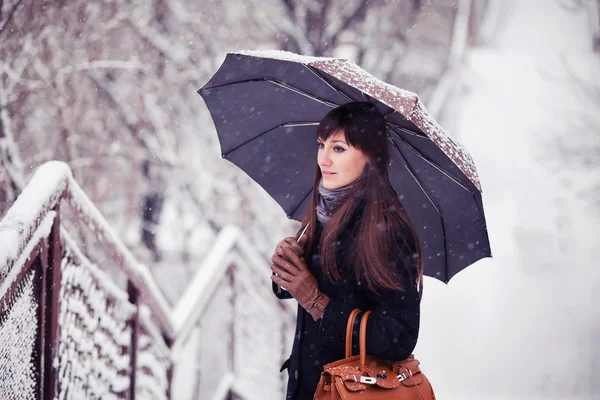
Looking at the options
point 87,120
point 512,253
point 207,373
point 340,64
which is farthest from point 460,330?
point 340,64

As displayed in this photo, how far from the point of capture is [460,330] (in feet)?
35.4

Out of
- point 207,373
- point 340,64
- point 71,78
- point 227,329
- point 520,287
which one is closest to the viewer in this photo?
point 340,64

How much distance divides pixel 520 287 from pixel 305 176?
34.0 feet

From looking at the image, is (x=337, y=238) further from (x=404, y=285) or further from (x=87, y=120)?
(x=87, y=120)

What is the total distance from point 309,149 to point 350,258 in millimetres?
870

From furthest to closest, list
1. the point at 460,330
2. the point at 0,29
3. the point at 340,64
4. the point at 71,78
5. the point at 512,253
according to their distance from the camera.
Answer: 1. the point at 512,253
2. the point at 460,330
3. the point at 71,78
4. the point at 0,29
5. the point at 340,64

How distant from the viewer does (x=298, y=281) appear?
230 centimetres

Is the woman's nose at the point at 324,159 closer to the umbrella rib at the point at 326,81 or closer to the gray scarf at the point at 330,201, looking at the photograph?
the gray scarf at the point at 330,201

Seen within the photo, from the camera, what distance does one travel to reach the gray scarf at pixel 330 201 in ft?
8.27

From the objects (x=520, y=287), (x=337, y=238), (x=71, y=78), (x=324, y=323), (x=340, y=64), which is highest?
(x=71, y=78)

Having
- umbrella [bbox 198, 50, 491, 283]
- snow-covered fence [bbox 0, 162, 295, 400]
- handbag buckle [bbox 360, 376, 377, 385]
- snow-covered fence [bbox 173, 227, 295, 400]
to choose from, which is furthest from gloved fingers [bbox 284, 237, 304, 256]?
snow-covered fence [bbox 173, 227, 295, 400]

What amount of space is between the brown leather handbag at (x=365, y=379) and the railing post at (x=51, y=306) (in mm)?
1151

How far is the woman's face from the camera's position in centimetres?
254

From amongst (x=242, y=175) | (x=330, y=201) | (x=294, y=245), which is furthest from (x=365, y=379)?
(x=242, y=175)
